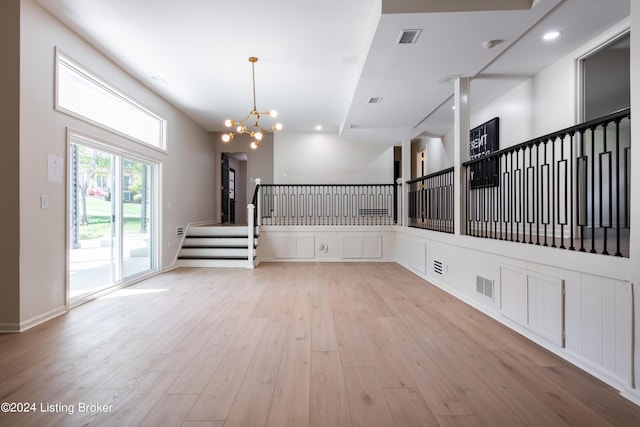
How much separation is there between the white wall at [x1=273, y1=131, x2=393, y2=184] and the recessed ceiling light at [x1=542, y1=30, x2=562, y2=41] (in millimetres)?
5653

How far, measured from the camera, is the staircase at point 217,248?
22.4ft

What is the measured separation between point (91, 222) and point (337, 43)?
168 inches

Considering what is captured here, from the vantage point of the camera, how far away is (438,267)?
16.8 ft

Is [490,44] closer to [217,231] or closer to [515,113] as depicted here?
[515,113]

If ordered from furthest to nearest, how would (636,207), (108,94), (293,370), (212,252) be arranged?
(212,252), (108,94), (293,370), (636,207)

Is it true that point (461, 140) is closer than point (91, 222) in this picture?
No

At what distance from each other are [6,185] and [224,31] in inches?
115

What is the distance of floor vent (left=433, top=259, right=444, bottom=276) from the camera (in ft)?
16.4

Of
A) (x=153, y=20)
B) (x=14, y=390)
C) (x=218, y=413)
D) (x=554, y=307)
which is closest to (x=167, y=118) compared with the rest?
(x=153, y=20)

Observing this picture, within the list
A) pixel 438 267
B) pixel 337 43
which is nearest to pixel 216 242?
pixel 438 267

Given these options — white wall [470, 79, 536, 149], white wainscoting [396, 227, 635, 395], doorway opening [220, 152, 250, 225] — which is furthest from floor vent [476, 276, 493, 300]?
doorway opening [220, 152, 250, 225]

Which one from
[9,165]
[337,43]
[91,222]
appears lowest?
[91,222]

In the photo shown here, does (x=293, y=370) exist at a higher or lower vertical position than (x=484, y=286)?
lower

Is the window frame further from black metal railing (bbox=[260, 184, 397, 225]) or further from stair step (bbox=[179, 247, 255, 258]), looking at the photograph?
black metal railing (bbox=[260, 184, 397, 225])
